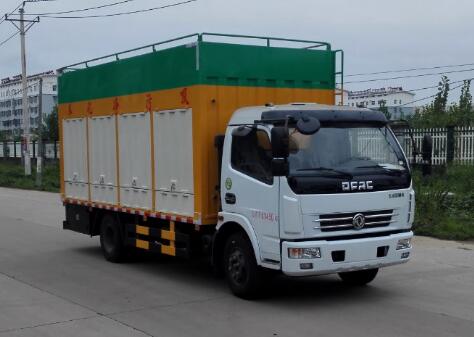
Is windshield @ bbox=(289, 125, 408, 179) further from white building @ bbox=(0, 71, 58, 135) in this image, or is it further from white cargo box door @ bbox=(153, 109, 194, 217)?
white building @ bbox=(0, 71, 58, 135)

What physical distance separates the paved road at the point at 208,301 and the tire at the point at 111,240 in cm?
20

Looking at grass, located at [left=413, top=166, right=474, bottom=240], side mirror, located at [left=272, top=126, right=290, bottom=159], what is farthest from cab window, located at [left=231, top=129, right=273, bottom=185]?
grass, located at [left=413, top=166, right=474, bottom=240]

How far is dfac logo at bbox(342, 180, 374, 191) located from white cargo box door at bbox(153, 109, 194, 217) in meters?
2.25

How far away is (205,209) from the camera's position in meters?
8.42

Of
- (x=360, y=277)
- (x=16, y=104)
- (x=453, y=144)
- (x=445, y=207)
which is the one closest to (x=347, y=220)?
(x=360, y=277)

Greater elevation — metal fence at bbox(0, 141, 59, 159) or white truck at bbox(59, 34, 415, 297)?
white truck at bbox(59, 34, 415, 297)

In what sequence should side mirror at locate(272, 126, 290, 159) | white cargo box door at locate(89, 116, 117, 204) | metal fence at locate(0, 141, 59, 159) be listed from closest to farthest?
1. side mirror at locate(272, 126, 290, 159)
2. white cargo box door at locate(89, 116, 117, 204)
3. metal fence at locate(0, 141, 59, 159)

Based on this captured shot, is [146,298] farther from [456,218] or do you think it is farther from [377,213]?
[456,218]

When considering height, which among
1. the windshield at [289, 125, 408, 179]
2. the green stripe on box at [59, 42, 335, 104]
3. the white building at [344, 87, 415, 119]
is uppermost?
the white building at [344, 87, 415, 119]

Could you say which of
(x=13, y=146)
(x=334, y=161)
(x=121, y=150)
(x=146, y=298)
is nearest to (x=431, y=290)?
(x=334, y=161)

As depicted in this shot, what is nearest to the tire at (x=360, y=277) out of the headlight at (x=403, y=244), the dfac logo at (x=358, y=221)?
the headlight at (x=403, y=244)

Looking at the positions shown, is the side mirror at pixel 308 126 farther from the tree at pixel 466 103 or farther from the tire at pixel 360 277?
the tree at pixel 466 103

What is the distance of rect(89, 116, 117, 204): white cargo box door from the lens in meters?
10.6

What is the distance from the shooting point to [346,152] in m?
7.57
